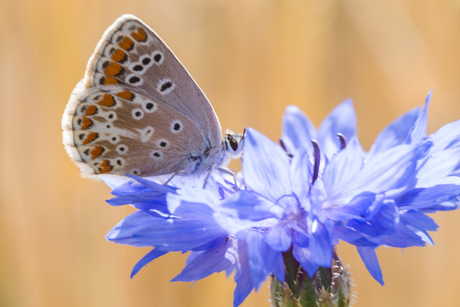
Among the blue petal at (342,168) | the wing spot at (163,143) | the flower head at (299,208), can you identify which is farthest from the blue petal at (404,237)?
the wing spot at (163,143)

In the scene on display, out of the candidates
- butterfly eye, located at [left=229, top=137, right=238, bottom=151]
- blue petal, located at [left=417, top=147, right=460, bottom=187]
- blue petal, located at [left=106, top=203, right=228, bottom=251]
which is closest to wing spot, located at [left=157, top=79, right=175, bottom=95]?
butterfly eye, located at [left=229, top=137, right=238, bottom=151]

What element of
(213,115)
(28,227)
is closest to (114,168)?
(213,115)

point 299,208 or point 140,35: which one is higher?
point 140,35

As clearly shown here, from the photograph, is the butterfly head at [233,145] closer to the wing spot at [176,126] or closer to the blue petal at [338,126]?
the wing spot at [176,126]

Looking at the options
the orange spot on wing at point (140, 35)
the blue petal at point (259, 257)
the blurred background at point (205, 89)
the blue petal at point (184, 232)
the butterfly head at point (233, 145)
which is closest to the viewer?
the blue petal at point (259, 257)

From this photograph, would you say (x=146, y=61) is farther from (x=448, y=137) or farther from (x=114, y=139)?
(x=448, y=137)

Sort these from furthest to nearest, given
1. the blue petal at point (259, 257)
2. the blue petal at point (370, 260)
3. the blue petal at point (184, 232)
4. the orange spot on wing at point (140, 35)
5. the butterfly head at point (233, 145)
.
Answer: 1. the butterfly head at point (233, 145)
2. the orange spot on wing at point (140, 35)
3. the blue petal at point (370, 260)
4. the blue petal at point (184, 232)
5. the blue petal at point (259, 257)

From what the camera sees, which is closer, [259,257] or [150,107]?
[259,257]

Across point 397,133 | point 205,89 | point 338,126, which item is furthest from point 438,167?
point 205,89
